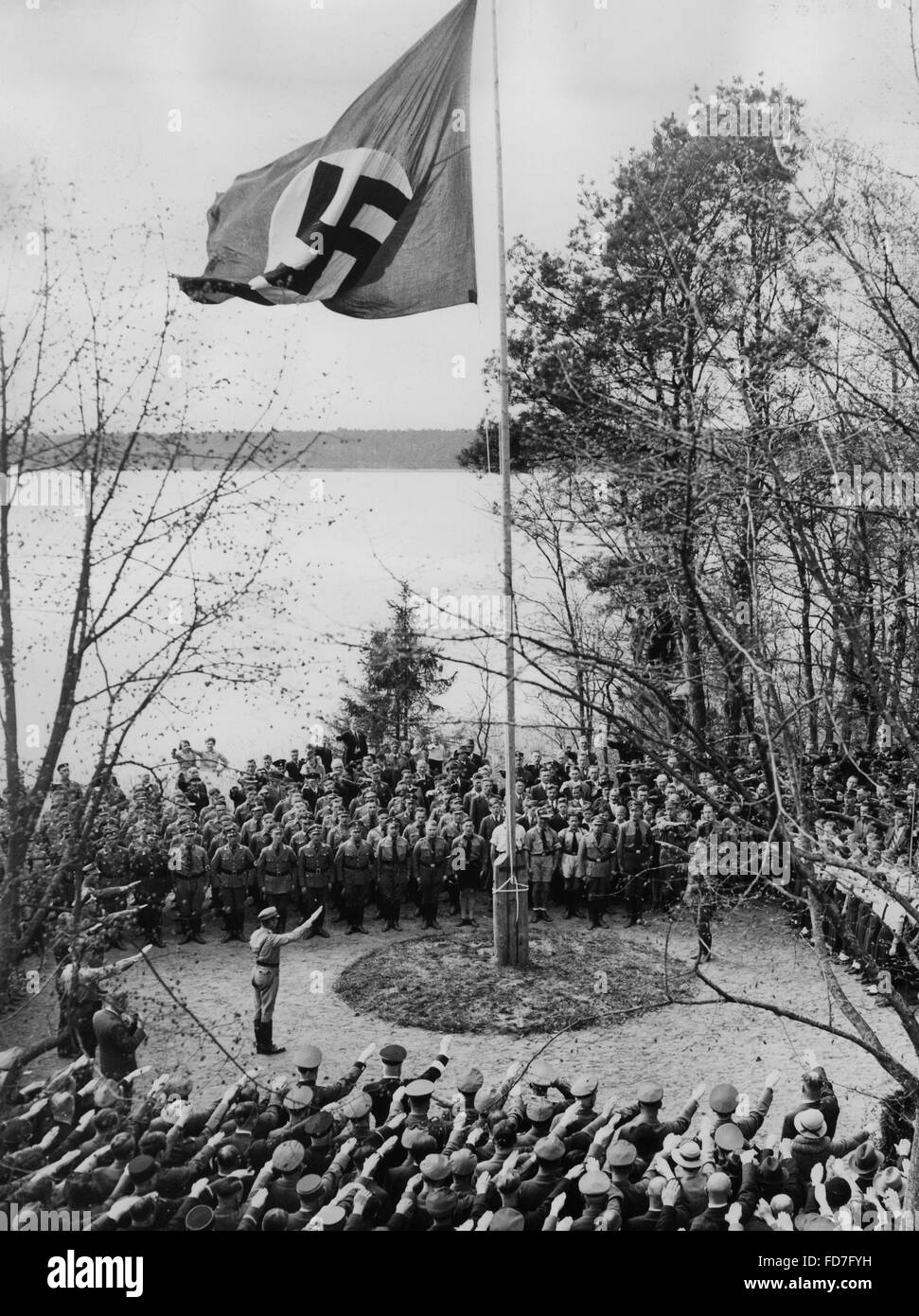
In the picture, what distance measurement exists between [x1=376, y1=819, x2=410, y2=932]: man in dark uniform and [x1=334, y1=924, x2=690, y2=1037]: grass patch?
59 cm

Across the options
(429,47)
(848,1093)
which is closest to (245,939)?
(848,1093)

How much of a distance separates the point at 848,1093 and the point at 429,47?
35.9ft

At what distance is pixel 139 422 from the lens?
6.18 meters

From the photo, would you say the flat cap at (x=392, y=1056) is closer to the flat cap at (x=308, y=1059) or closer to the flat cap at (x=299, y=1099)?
the flat cap at (x=308, y=1059)

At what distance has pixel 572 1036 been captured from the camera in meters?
10.5

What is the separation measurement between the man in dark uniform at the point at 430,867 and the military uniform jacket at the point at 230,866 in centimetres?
223

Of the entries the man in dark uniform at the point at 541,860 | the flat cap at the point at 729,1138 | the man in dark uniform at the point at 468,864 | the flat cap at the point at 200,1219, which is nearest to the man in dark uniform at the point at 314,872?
the man in dark uniform at the point at 468,864

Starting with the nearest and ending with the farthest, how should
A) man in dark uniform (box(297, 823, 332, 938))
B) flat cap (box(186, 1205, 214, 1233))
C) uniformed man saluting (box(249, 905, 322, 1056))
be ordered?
flat cap (box(186, 1205, 214, 1233)) < uniformed man saluting (box(249, 905, 322, 1056)) < man in dark uniform (box(297, 823, 332, 938))

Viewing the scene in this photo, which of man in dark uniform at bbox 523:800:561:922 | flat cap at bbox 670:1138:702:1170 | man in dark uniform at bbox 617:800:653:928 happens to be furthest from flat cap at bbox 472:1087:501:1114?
man in dark uniform at bbox 617:800:653:928

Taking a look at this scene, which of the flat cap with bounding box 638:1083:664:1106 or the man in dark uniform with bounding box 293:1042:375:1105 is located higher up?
the flat cap with bounding box 638:1083:664:1106

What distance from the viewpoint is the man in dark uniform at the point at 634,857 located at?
45.8 feet

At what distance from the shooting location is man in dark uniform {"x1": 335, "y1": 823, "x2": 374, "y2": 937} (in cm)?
1323

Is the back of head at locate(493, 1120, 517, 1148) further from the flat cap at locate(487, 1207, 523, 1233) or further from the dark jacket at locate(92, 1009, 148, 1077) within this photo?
the dark jacket at locate(92, 1009, 148, 1077)
